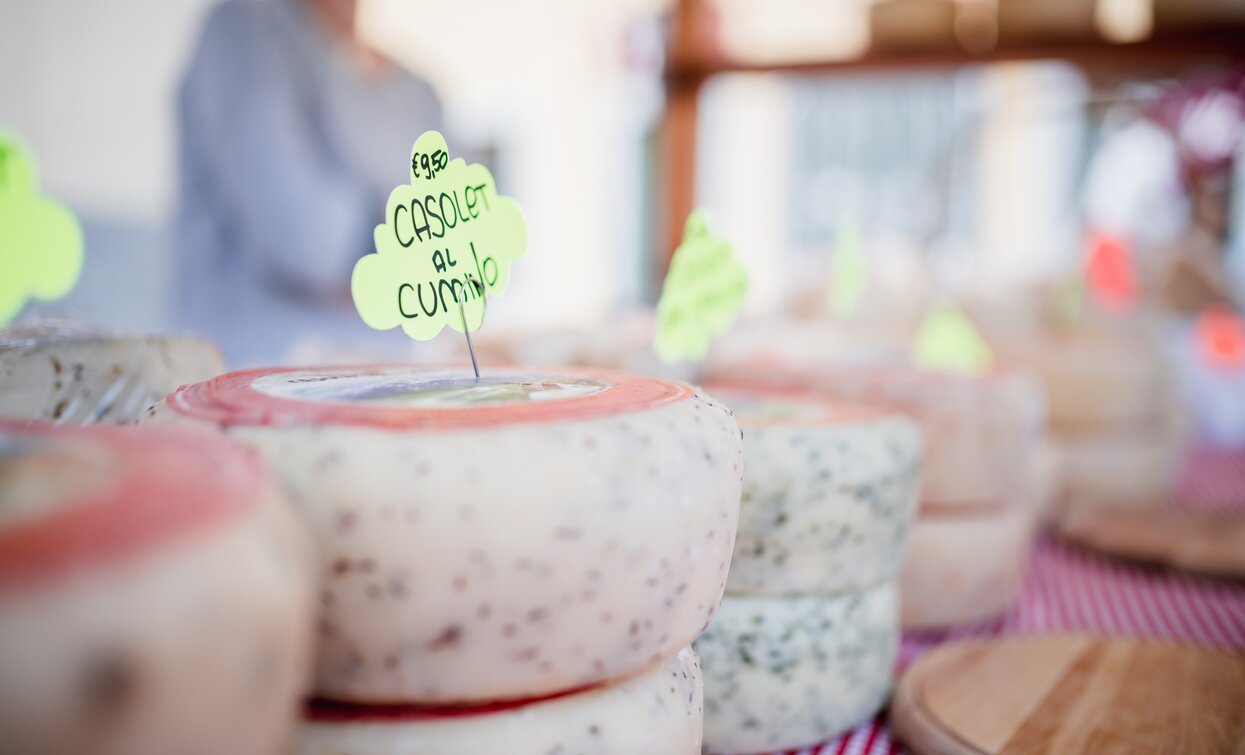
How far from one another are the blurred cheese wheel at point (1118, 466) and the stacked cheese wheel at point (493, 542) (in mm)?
1543

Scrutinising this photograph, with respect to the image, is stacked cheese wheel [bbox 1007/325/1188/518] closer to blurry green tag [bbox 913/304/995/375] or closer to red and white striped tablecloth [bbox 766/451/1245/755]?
red and white striped tablecloth [bbox 766/451/1245/755]

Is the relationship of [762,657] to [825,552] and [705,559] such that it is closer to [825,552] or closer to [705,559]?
[825,552]

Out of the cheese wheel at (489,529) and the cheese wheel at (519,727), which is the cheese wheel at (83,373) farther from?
the cheese wheel at (519,727)

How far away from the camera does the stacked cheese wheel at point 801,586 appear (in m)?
0.86

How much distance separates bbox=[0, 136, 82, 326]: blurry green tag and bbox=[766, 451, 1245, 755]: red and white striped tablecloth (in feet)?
2.74

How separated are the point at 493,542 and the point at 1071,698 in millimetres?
700

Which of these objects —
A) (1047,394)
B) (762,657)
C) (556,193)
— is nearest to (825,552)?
(762,657)

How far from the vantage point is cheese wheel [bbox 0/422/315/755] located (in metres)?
0.32

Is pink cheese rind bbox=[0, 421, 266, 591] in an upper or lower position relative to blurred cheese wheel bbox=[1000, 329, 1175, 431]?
upper

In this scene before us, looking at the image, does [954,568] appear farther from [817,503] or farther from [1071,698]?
[817,503]

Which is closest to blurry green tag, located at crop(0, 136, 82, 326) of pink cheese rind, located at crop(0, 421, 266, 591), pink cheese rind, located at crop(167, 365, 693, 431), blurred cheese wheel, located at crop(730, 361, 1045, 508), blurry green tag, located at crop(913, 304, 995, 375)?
pink cheese rind, located at crop(167, 365, 693, 431)

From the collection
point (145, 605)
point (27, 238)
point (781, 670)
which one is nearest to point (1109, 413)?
point (781, 670)

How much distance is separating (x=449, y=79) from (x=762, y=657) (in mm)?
4396

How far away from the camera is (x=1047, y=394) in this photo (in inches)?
75.7
